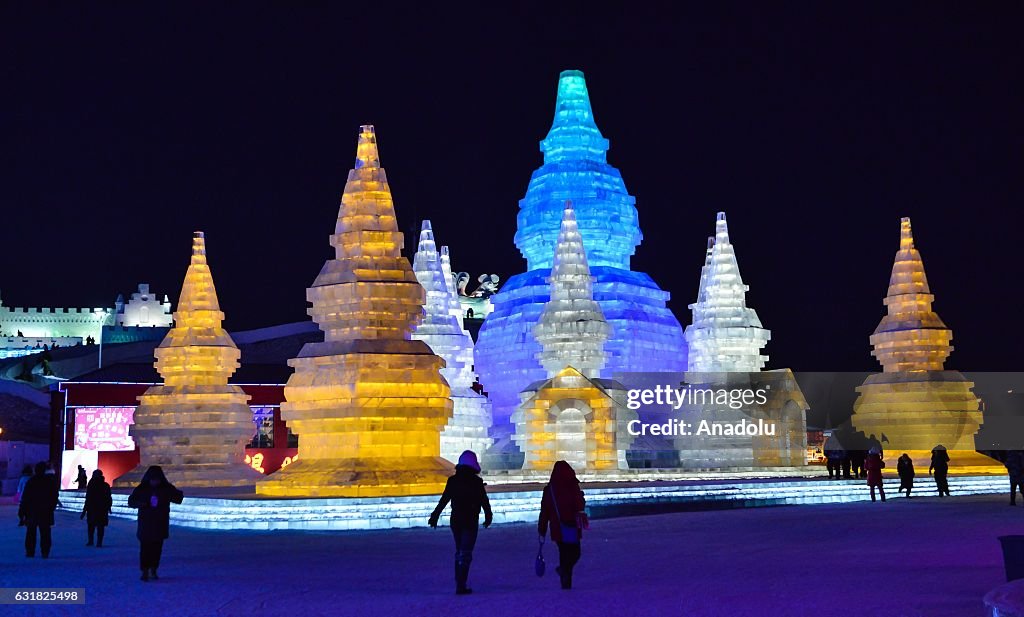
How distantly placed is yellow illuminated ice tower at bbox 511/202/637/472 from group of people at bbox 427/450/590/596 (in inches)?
930

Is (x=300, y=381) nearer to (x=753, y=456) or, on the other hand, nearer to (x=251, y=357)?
(x=753, y=456)

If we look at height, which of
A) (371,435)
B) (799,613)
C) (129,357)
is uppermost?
(129,357)

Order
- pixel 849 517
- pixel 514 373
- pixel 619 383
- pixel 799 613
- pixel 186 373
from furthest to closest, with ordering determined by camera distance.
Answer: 1. pixel 514 373
2. pixel 619 383
3. pixel 186 373
4. pixel 849 517
5. pixel 799 613

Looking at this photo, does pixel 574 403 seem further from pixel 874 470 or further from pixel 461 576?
pixel 461 576

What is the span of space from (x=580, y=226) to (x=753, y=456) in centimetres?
1160

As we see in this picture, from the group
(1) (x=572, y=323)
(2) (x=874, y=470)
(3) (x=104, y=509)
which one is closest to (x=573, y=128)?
(1) (x=572, y=323)

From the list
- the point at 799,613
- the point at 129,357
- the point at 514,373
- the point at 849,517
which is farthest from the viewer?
the point at 129,357

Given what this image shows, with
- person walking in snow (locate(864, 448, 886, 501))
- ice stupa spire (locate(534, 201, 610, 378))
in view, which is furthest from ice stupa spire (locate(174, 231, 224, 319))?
person walking in snow (locate(864, 448, 886, 501))

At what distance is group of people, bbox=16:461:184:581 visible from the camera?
15.1 meters

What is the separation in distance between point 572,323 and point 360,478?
14482 millimetres

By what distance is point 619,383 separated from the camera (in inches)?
1590

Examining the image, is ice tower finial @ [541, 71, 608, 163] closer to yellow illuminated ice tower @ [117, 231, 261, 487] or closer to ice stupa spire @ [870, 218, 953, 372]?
ice stupa spire @ [870, 218, 953, 372]

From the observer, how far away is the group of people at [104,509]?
1508 centimetres

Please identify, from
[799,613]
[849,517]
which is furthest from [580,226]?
[799,613]
